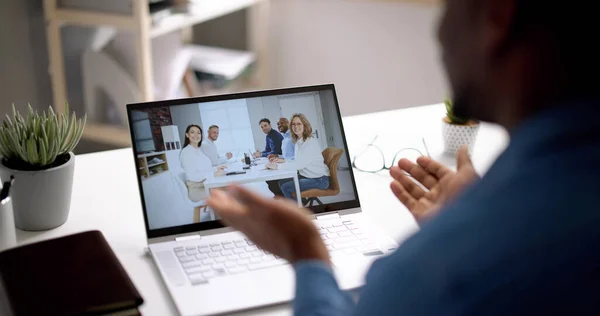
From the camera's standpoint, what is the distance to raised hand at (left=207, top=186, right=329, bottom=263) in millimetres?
737

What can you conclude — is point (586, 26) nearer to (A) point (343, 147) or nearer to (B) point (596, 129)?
(B) point (596, 129)

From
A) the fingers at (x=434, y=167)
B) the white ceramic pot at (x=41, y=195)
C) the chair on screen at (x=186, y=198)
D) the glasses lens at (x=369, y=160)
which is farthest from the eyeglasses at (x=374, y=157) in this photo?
the white ceramic pot at (x=41, y=195)

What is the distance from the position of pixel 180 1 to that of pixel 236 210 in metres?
1.87

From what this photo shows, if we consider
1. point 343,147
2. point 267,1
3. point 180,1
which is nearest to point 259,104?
point 343,147

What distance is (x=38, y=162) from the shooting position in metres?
1.10

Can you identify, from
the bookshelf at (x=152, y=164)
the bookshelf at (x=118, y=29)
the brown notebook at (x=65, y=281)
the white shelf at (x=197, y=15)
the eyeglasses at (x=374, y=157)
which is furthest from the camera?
the white shelf at (x=197, y=15)

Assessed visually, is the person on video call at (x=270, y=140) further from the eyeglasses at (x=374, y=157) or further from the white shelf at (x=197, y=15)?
the white shelf at (x=197, y=15)

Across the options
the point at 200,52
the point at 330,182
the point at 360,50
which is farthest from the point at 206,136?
the point at 200,52

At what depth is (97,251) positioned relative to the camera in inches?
39.0

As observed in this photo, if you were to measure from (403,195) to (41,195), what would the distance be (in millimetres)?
597

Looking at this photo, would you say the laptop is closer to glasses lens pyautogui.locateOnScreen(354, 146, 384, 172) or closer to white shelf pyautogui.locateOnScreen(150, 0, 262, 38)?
glasses lens pyautogui.locateOnScreen(354, 146, 384, 172)

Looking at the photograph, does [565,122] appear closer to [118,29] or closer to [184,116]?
[184,116]

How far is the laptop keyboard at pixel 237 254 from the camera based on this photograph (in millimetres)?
1017

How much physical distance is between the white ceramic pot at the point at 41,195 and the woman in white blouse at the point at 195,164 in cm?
20
